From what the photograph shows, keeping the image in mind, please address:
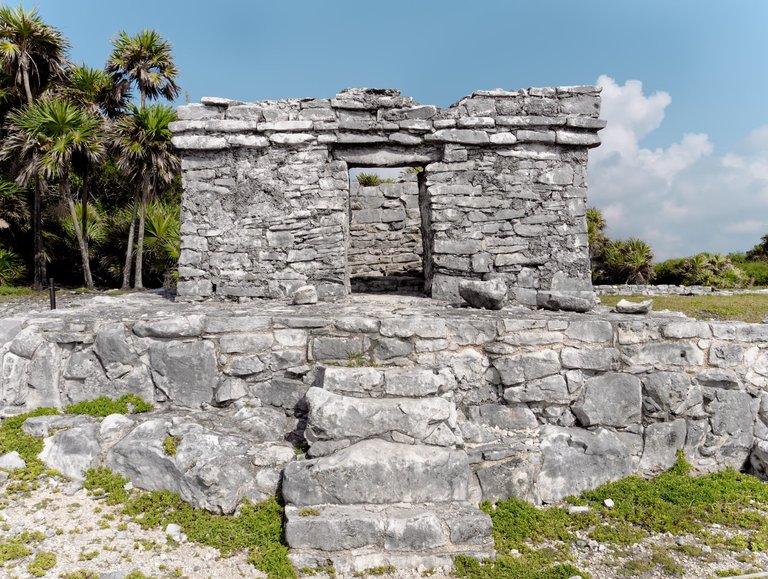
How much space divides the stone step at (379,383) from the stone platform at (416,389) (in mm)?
13

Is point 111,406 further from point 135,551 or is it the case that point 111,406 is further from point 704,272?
point 704,272

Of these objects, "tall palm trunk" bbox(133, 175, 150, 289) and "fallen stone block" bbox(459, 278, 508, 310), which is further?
"tall palm trunk" bbox(133, 175, 150, 289)

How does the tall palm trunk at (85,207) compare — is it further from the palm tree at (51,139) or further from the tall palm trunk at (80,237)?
the palm tree at (51,139)

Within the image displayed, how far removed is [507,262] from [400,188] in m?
3.72

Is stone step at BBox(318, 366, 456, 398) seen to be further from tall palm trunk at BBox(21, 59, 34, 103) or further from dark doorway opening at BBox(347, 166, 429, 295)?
tall palm trunk at BBox(21, 59, 34, 103)

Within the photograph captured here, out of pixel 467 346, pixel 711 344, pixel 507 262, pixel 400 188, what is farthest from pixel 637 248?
pixel 467 346

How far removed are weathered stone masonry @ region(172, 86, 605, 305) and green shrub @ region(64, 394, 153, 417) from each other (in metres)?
2.53

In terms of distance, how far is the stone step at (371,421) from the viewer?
422 cm

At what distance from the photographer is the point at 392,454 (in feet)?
13.4

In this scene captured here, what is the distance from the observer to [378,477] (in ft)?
13.1

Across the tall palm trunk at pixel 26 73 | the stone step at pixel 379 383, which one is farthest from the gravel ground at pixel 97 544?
the tall palm trunk at pixel 26 73

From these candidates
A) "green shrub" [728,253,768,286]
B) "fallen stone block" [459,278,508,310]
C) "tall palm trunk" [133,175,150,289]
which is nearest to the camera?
"fallen stone block" [459,278,508,310]

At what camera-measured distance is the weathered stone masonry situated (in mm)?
7270

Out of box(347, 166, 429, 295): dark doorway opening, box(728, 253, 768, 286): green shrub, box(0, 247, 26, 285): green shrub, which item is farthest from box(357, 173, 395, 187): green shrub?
box(728, 253, 768, 286): green shrub
